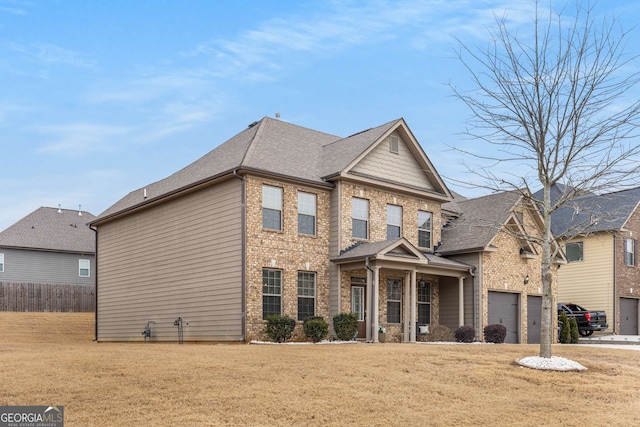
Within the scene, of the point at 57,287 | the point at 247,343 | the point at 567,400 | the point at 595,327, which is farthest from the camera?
the point at 57,287

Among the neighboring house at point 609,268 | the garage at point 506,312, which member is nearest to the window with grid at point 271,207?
the garage at point 506,312

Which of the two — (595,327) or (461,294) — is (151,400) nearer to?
(461,294)

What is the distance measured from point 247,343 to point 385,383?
10.0 m

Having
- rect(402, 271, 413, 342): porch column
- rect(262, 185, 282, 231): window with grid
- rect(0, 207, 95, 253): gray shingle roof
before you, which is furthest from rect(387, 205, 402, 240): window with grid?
rect(0, 207, 95, 253): gray shingle roof

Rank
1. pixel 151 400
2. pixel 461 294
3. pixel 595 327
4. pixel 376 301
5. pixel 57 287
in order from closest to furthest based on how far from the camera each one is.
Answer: pixel 151 400 → pixel 376 301 → pixel 461 294 → pixel 595 327 → pixel 57 287

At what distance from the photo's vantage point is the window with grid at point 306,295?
81.7 feet

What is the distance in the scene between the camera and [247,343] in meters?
22.8

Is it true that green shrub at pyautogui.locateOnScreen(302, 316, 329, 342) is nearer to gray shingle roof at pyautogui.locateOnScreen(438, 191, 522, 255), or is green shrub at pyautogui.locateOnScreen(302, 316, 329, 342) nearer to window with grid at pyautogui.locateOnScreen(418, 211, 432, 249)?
window with grid at pyautogui.locateOnScreen(418, 211, 432, 249)

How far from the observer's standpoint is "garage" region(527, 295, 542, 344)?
31406 millimetres

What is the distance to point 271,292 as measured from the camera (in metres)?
24.0

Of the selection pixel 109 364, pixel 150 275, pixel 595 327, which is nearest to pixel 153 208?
pixel 150 275

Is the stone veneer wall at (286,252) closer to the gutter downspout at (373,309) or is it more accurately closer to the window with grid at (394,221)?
the gutter downspout at (373,309)

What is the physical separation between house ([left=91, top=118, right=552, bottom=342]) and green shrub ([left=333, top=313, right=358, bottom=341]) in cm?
83

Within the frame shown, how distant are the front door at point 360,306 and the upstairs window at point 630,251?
20.1 metres
